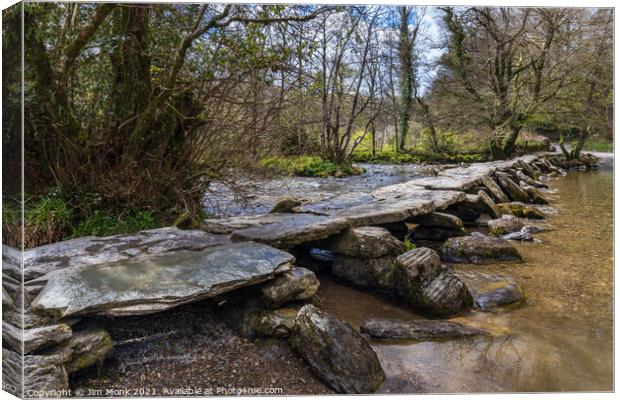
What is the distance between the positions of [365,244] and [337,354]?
1771 millimetres

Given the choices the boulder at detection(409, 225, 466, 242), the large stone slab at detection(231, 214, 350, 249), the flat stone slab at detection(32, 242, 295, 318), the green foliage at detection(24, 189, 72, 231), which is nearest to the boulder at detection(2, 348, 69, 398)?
the flat stone slab at detection(32, 242, 295, 318)

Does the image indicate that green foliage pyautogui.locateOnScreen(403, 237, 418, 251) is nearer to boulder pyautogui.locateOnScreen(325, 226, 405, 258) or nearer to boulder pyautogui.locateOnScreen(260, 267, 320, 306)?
boulder pyautogui.locateOnScreen(325, 226, 405, 258)

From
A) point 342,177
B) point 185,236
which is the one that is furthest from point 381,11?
point 342,177

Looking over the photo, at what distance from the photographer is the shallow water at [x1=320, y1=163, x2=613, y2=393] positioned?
2.83 meters

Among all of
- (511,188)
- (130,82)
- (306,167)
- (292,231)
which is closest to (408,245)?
(292,231)

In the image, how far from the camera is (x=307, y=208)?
18.2ft

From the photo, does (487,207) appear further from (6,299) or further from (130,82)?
(6,299)

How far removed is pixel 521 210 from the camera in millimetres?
7547

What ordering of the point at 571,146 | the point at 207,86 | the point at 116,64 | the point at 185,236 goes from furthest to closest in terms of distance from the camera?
1. the point at 571,146
2. the point at 207,86
3. the point at 116,64
4. the point at 185,236

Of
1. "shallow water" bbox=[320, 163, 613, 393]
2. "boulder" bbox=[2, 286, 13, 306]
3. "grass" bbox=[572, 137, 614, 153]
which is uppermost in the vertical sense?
"grass" bbox=[572, 137, 614, 153]

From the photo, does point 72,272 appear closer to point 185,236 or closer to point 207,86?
point 185,236

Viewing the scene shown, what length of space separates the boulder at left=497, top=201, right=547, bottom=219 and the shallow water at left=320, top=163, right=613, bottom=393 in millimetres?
2245

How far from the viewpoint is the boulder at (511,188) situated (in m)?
8.57

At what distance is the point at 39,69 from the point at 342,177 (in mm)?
5796
